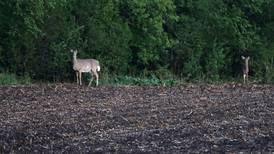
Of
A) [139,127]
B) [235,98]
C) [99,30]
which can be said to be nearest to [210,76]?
[99,30]

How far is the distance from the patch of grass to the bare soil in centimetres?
300

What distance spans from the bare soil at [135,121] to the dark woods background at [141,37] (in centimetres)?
516

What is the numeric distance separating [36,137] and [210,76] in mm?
17426

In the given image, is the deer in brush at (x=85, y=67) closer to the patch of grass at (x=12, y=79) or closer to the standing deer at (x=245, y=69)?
the patch of grass at (x=12, y=79)

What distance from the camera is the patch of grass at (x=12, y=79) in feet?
79.0

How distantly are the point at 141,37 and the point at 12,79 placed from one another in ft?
19.6

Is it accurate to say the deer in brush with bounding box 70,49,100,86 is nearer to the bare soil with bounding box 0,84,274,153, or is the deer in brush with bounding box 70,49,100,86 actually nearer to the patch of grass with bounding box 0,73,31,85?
the patch of grass with bounding box 0,73,31,85

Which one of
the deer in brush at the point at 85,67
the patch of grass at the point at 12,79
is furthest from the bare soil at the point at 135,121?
the deer in brush at the point at 85,67

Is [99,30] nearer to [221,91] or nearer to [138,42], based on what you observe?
[138,42]

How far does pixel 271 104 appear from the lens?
16734mm

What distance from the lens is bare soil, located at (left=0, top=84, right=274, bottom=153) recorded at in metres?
10.7

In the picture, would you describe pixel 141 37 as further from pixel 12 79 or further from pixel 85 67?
pixel 12 79

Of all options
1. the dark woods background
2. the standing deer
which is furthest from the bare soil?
the standing deer

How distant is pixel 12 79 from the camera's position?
80.3ft
